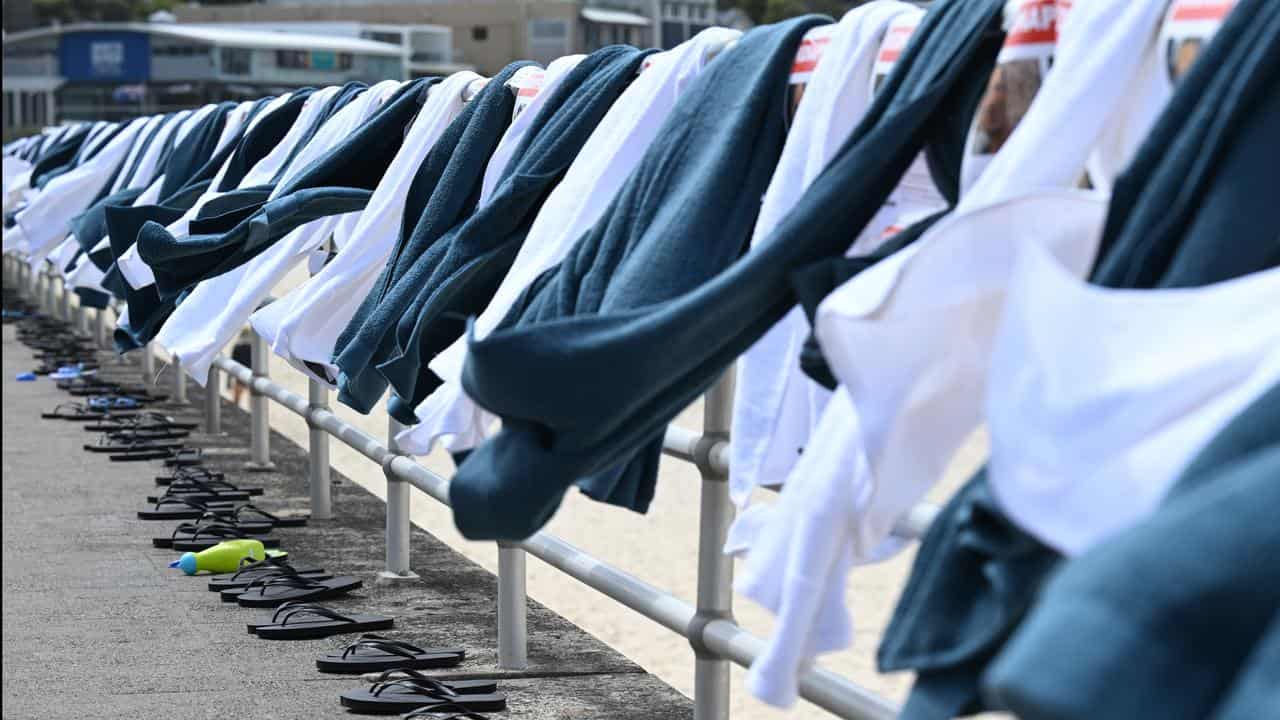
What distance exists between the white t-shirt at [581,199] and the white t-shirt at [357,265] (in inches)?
40.4

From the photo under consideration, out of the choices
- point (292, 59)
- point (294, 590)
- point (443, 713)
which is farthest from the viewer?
point (292, 59)

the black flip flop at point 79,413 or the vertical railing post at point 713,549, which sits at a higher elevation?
the vertical railing post at point 713,549

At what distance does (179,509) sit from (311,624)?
7.00ft

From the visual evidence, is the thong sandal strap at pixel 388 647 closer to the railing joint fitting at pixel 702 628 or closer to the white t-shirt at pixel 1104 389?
the railing joint fitting at pixel 702 628

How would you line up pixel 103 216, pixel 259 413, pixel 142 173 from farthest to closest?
1. pixel 142 173
2. pixel 259 413
3. pixel 103 216

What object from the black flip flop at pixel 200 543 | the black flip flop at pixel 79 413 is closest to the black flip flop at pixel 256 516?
the black flip flop at pixel 200 543

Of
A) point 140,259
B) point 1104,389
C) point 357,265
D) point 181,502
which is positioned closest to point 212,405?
point 181,502

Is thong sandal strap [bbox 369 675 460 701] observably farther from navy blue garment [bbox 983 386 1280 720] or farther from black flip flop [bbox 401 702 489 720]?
navy blue garment [bbox 983 386 1280 720]

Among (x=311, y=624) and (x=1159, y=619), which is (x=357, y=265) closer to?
(x=311, y=624)

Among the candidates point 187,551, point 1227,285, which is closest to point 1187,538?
point 1227,285

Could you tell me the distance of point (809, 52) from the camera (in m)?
2.62

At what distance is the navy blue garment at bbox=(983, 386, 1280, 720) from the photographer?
1.20 m

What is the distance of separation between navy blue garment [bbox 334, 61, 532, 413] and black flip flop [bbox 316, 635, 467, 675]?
82 centimetres

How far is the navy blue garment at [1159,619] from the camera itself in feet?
3.92
